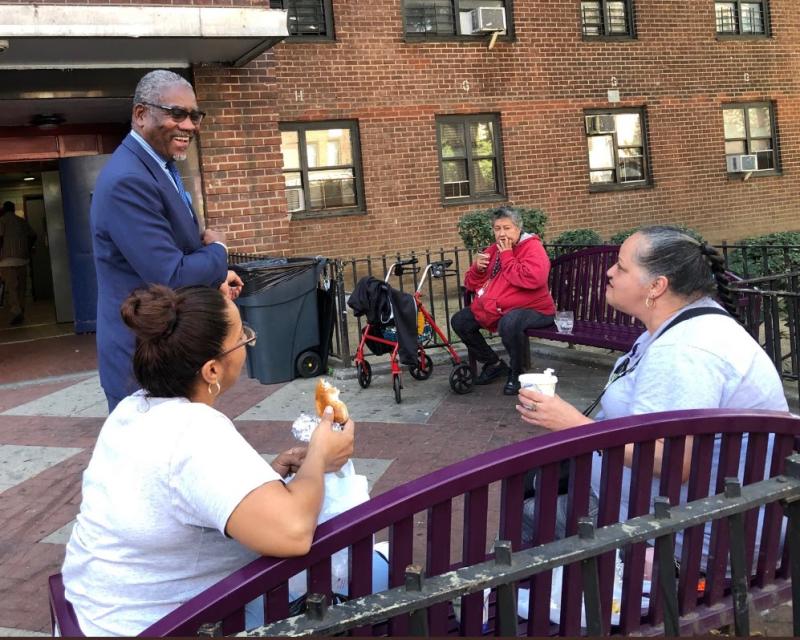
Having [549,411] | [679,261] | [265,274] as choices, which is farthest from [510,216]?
[549,411]

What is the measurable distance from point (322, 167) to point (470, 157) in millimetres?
2555

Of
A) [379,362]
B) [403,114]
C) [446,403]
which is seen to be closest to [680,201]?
[403,114]

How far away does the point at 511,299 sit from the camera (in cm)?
657

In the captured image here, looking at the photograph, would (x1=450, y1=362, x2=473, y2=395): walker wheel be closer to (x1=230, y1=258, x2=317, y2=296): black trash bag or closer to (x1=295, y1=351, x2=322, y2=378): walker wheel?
(x1=295, y1=351, x2=322, y2=378): walker wheel

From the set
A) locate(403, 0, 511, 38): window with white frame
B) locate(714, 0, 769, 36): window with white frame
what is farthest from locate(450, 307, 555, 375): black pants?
locate(714, 0, 769, 36): window with white frame

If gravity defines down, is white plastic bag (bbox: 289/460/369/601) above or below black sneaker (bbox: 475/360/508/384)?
above

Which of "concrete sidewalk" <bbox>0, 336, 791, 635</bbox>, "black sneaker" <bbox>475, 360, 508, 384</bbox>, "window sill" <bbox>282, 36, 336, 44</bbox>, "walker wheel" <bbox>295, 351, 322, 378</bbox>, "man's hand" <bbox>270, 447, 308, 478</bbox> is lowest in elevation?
"concrete sidewalk" <bbox>0, 336, 791, 635</bbox>

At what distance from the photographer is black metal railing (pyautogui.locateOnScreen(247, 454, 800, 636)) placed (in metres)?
1.58

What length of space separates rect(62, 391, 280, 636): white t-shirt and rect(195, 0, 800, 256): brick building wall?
27.0ft

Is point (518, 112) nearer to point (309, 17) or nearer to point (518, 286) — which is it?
point (309, 17)

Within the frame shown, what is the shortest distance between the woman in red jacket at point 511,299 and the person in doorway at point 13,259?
9.17 metres

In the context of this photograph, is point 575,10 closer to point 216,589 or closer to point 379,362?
point 379,362

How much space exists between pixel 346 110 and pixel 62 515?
9355 millimetres

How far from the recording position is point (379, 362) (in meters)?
7.75
